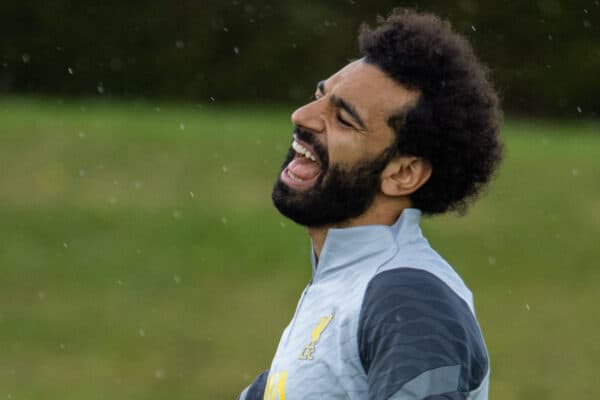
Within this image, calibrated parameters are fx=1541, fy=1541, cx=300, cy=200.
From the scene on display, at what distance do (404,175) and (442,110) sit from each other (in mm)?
184

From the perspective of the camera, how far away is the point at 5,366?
406 inches

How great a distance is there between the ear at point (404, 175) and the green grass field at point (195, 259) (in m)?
6.23

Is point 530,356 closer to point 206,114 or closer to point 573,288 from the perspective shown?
point 573,288

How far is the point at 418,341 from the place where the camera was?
10.5 ft

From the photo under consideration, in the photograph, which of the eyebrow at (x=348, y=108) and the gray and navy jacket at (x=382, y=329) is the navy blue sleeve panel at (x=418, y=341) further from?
the eyebrow at (x=348, y=108)

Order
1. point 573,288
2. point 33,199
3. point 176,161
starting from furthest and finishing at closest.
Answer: point 176,161 → point 33,199 → point 573,288

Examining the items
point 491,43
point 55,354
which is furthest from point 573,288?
point 491,43

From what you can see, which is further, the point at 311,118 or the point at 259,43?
the point at 259,43

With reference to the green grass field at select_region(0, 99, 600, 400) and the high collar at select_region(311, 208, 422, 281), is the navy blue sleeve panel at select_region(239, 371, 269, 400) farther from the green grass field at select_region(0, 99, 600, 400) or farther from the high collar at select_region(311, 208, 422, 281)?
the green grass field at select_region(0, 99, 600, 400)

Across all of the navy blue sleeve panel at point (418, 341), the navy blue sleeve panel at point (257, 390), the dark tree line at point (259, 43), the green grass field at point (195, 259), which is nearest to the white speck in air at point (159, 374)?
the green grass field at point (195, 259)

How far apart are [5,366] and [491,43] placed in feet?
30.4

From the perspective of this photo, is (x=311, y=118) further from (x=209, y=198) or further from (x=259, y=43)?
(x=259, y=43)

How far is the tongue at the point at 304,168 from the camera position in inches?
150

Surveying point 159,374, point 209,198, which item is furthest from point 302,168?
point 209,198
